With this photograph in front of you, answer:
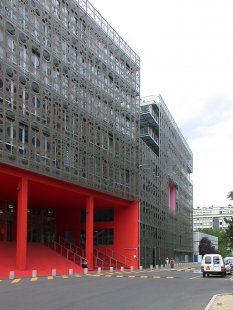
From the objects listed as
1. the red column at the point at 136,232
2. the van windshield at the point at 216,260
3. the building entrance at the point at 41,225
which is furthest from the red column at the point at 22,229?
the red column at the point at 136,232

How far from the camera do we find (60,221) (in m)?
61.3

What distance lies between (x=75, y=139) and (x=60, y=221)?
1906 cm

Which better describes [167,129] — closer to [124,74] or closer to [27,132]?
[124,74]

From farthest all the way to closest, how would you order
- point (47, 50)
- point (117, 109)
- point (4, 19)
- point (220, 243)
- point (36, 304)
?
1. point (220, 243)
2. point (117, 109)
3. point (47, 50)
4. point (4, 19)
5. point (36, 304)

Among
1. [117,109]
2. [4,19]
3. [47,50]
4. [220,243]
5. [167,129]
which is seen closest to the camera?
[4,19]

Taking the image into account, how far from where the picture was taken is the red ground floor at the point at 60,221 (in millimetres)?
38531

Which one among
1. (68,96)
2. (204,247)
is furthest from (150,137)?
(204,247)

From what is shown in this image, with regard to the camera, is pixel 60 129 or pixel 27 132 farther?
pixel 60 129

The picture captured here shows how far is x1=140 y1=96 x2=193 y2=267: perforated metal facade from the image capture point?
61.9m

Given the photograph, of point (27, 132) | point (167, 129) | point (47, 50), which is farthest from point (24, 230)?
point (167, 129)

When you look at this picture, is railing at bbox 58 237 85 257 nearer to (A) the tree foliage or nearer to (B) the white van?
(B) the white van

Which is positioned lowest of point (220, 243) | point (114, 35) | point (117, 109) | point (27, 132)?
point (220, 243)

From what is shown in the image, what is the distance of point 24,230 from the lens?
3741 cm

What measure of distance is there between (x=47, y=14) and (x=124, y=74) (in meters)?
17.8
